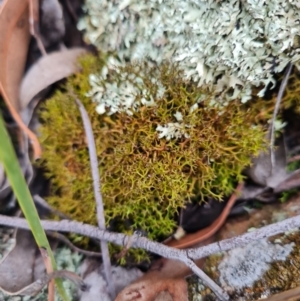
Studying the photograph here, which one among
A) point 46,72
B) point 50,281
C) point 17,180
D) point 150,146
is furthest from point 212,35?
point 50,281

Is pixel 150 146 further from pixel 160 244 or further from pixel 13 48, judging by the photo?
pixel 13 48

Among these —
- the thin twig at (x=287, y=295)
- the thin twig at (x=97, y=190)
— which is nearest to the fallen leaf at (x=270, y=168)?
the thin twig at (x=287, y=295)

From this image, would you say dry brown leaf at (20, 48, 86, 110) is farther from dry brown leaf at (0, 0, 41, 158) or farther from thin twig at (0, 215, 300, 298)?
thin twig at (0, 215, 300, 298)

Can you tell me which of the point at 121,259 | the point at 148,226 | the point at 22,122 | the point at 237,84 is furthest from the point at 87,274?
the point at 237,84

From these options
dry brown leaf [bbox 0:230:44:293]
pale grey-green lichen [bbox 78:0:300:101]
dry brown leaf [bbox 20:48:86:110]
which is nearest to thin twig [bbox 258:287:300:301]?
pale grey-green lichen [bbox 78:0:300:101]

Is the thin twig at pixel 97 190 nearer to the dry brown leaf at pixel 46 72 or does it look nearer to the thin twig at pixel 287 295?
the dry brown leaf at pixel 46 72
